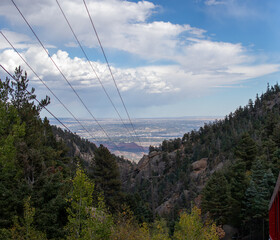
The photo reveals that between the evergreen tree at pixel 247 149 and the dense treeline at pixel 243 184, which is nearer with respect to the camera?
the dense treeline at pixel 243 184

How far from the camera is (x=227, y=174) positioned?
1725 inches

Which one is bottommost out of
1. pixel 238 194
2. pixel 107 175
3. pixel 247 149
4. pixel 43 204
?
pixel 238 194

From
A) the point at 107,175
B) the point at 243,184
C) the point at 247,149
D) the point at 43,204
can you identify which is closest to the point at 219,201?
the point at 243,184

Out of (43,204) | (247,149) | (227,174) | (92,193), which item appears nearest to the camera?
(43,204)

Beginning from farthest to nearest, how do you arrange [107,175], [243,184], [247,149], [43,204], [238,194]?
[247,149] < [107,175] < [243,184] < [238,194] < [43,204]

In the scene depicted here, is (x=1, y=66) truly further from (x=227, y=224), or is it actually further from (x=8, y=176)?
(x=227, y=224)

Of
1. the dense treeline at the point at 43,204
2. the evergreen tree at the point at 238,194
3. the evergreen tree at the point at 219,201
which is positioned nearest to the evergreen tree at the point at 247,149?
the evergreen tree at the point at 238,194

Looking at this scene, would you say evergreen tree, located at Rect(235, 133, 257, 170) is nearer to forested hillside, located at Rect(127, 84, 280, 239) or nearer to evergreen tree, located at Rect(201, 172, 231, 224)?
forested hillside, located at Rect(127, 84, 280, 239)

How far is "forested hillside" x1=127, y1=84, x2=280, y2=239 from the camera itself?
1304 inches

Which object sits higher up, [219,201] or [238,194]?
[238,194]

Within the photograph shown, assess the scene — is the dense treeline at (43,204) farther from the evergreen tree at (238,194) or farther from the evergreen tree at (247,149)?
the evergreen tree at (247,149)

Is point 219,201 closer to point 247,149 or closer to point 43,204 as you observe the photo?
point 247,149

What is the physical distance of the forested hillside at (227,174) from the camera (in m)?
33.1

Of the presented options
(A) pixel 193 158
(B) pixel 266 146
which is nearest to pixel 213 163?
(A) pixel 193 158
